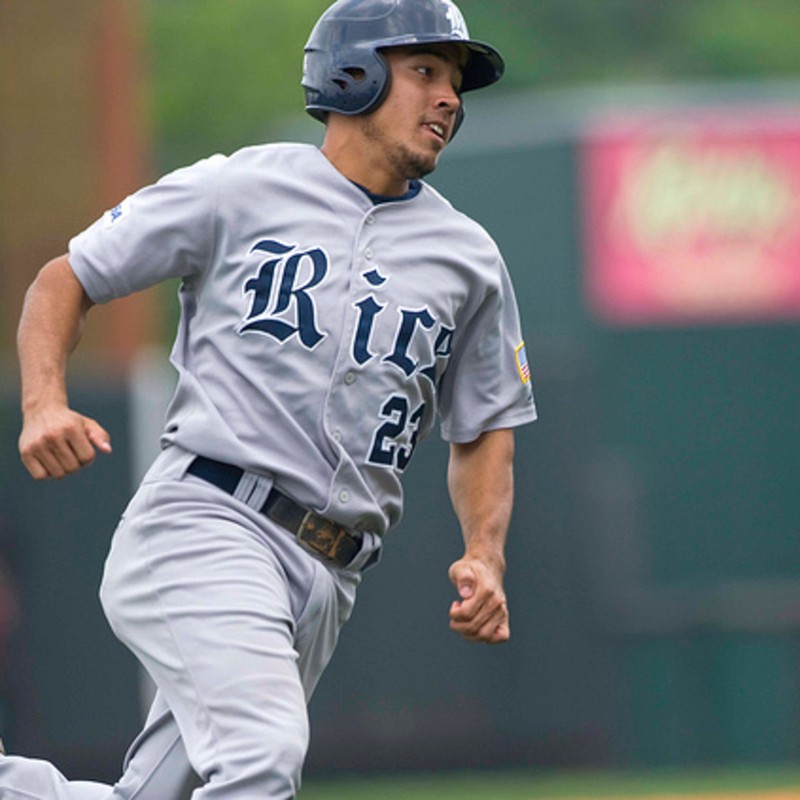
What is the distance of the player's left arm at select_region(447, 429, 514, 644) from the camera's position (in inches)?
174

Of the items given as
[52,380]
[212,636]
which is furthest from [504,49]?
[212,636]

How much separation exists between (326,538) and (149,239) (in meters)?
Result: 0.71

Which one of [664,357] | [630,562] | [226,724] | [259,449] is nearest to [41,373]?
[259,449]

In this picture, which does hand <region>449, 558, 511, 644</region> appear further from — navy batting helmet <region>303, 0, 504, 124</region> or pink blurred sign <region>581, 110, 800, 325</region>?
pink blurred sign <region>581, 110, 800, 325</region>

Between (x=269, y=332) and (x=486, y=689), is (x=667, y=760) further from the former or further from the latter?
(x=269, y=332)

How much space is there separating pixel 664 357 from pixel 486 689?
361 centimetres

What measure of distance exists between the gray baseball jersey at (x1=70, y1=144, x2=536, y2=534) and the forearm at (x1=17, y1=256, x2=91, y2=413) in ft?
0.15

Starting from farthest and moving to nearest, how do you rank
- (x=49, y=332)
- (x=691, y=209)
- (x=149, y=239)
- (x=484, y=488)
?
1. (x=691, y=209)
2. (x=484, y=488)
3. (x=149, y=239)
4. (x=49, y=332)

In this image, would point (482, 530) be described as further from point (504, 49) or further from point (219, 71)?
point (219, 71)

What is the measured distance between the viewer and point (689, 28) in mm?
32688

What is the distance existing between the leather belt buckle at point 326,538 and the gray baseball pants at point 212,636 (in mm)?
28

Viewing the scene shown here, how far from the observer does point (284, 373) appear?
4.47 metres

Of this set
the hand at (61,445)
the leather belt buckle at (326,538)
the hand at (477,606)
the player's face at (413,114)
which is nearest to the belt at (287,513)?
the leather belt buckle at (326,538)

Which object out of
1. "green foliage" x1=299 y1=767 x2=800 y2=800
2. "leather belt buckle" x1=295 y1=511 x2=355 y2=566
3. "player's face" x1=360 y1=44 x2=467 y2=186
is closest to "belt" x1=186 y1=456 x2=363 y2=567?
"leather belt buckle" x1=295 y1=511 x2=355 y2=566
